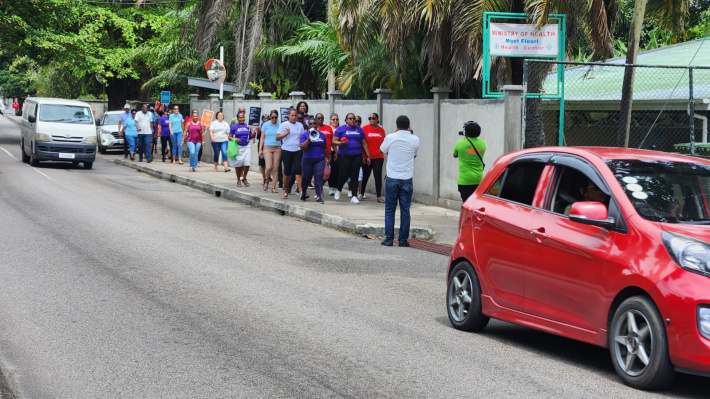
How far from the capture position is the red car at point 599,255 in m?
5.92

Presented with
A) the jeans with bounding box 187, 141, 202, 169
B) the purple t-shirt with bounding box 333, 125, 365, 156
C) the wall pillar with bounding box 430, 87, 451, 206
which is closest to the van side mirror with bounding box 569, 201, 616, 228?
the wall pillar with bounding box 430, 87, 451, 206

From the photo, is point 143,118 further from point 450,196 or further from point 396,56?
point 450,196

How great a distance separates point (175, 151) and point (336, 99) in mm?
10292

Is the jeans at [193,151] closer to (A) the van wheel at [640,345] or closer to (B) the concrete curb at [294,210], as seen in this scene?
(B) the concrete curb at [294,210]

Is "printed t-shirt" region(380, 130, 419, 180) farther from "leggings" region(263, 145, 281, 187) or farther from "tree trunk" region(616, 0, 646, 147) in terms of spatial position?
"leggings" region(263, 145, 281, 187)

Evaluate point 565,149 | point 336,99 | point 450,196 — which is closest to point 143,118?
point 336,99

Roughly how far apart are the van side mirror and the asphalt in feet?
25.1

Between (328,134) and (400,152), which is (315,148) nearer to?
(328,134)

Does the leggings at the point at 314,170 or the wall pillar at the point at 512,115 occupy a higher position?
the wall pillar at the point at 512,115

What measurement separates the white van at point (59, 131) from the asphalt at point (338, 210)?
3.36 m

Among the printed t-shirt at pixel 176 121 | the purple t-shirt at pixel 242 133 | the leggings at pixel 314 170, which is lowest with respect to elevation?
the leggings at pixel 314 170

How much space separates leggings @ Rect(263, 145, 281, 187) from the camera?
2136cm

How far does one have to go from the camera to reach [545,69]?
18453 mm

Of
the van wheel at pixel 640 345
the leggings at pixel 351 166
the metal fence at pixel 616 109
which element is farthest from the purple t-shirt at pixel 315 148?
the van wheel at pixel 640 345
